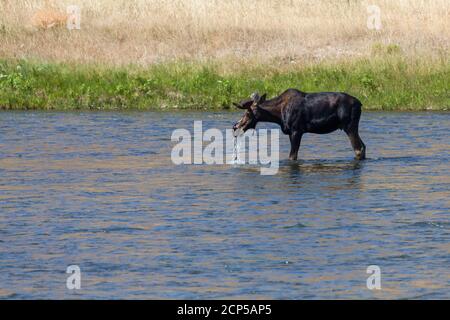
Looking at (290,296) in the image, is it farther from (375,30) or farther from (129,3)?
(129,3)

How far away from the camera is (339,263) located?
1441 cm

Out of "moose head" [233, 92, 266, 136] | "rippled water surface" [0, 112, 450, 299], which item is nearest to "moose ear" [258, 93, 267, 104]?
"moose head" [233, 92, 266, 136]

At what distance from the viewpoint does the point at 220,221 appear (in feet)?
56.4

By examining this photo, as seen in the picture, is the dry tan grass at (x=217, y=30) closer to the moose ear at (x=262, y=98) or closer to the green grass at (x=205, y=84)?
the green grass at (x=205, y=84)

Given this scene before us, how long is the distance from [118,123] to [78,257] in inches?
666

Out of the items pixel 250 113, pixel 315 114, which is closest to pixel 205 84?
pixel 250 113

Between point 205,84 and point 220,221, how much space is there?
19816 millimetres

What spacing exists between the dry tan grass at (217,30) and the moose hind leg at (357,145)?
50.1 ft

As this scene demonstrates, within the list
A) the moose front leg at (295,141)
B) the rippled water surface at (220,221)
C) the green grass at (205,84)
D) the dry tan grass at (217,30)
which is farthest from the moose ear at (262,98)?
the dry tan grass at (217,30)

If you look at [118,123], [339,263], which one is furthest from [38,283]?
[118,123]

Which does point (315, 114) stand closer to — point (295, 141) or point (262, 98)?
point (295, 141)

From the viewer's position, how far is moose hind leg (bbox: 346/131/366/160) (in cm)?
2369

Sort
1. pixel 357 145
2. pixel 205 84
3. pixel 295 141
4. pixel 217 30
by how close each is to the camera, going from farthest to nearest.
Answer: pixel 217 30 < pixel 205 84 < pixel 357 145 < pixel 295 141
